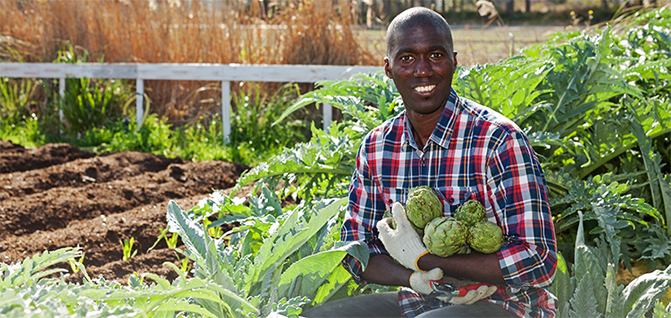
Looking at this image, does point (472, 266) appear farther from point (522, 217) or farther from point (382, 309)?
point (382, 309)

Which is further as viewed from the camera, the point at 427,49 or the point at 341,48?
the point at 341,48

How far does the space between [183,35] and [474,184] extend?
617cm

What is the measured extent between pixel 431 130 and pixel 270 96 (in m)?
5.20

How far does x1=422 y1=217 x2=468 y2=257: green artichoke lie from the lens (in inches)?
61.7

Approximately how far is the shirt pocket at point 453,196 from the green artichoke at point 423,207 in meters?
0.07

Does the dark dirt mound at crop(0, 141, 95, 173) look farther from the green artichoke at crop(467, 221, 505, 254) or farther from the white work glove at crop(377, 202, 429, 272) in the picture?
the green artichoke at crop(467, 221, 505, 254)

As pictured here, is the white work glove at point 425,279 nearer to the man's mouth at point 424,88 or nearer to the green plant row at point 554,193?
the green plant row at point 554,193

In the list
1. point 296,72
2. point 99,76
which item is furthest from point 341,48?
point 99,76

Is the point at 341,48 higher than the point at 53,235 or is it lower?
higher

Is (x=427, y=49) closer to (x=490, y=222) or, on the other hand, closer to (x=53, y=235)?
(x=490, y=222)

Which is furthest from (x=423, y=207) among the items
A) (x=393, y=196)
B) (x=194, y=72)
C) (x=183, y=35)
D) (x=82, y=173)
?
(x=183, y=35)

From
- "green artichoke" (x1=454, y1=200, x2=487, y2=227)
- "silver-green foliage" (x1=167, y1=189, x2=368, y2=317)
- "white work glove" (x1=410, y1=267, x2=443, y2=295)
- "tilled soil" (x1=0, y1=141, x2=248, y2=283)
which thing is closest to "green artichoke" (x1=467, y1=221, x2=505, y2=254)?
"green artichoke" (x1=454, y1=200, x2=487, y2=227)

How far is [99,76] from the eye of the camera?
665cm

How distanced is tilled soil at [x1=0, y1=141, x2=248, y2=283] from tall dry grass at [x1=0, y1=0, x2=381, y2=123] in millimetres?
2056
